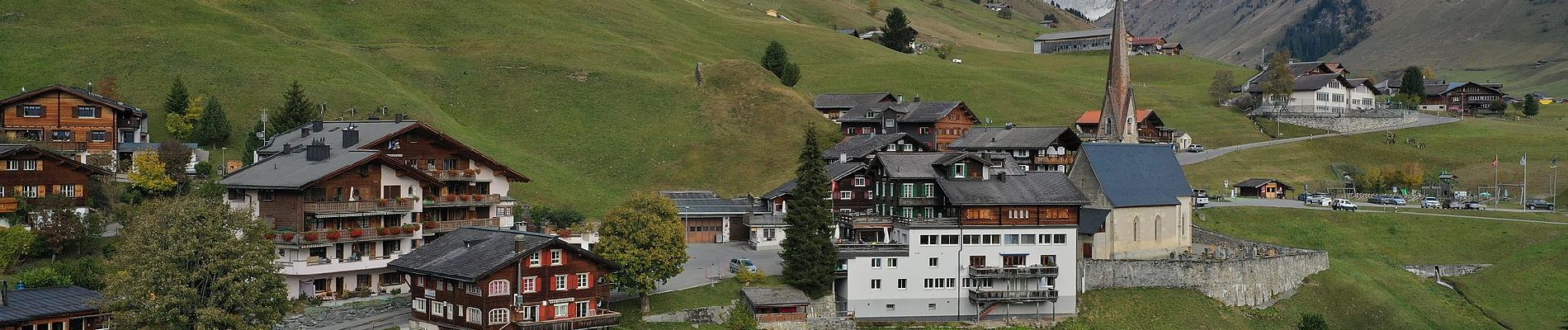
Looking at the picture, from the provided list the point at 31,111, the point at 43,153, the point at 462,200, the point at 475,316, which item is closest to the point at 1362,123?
the point at 462,200

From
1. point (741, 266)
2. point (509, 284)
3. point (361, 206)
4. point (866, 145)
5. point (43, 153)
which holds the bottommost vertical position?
point (741, 266)

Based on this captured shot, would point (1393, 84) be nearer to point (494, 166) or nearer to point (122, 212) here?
point (494, 166)

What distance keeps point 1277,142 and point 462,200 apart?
3616 inches

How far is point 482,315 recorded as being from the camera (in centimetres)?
5962

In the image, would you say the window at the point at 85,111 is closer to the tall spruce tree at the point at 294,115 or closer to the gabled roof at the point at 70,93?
the gabled roof at the point at 70,93

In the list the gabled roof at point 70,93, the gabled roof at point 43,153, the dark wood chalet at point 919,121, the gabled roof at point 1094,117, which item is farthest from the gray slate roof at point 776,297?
the gabled roof at point 1094,117

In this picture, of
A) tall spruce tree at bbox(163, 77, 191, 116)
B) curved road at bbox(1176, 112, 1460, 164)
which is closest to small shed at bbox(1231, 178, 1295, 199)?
curved road at bbox(1176, 112, 1460, 164)

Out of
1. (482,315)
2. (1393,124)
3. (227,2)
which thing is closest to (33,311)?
(482,315)

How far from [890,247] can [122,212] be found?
40.5 meters

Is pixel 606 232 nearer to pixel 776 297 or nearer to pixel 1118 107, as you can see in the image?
pixel 776 297

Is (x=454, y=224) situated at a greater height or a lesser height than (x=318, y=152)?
lesser

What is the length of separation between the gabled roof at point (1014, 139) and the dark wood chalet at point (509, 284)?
179 ft

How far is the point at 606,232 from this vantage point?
69.5 meters

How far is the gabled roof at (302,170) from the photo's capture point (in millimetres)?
68062
